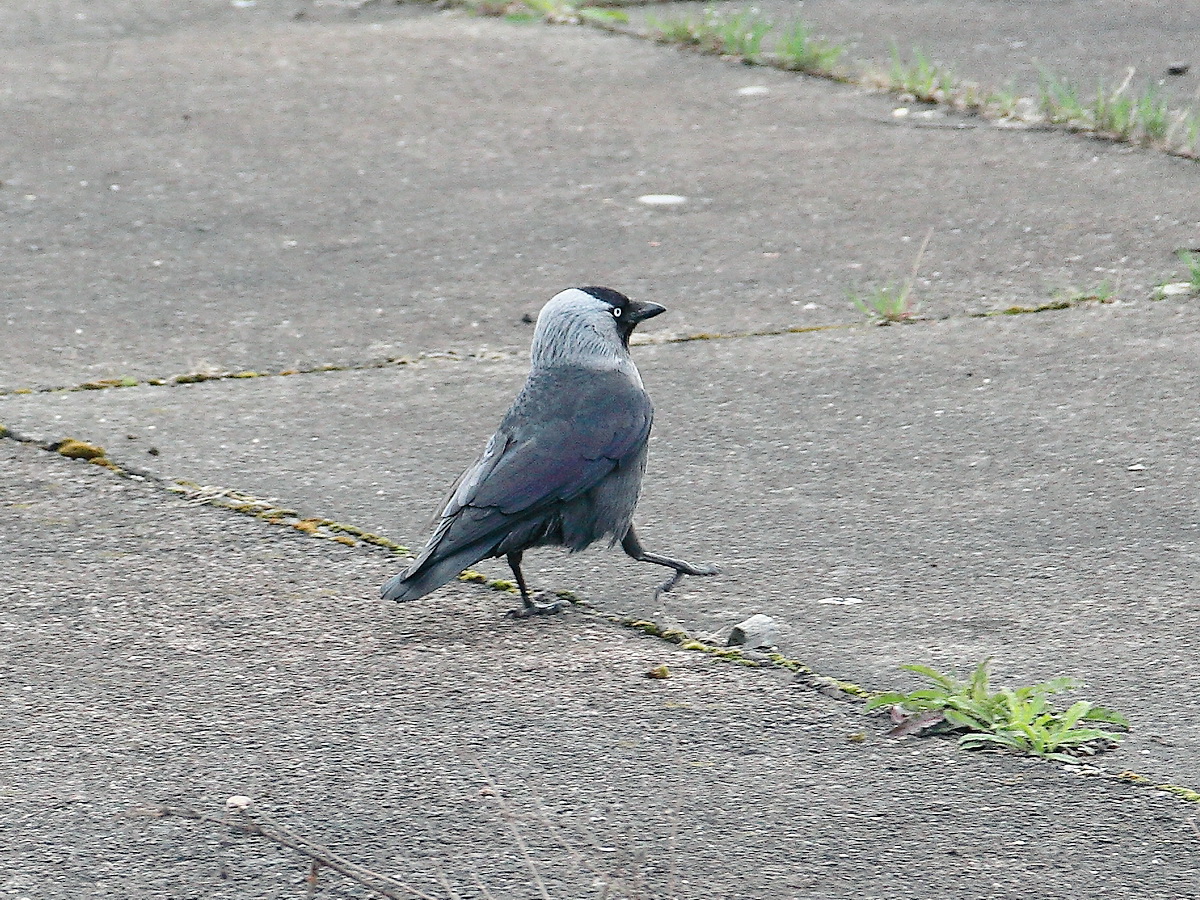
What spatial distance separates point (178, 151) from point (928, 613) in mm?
4857

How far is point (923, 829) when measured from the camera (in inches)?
121

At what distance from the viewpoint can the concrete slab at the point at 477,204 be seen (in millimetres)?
5891

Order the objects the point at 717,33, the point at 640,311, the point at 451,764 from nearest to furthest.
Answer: the point at 451,764 → the point at 640,311 → the point at 717,33

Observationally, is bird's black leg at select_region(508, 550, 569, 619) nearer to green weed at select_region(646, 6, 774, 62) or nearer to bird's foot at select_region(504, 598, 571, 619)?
bird's foot at select_region(504, 598, 571, 619)

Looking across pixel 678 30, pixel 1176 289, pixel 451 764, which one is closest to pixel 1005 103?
pixel 678 30

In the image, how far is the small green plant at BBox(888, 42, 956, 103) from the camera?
8117 mm

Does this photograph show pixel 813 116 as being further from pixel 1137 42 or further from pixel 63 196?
pixel 63 196

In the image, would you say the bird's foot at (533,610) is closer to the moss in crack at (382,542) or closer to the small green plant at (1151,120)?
the moss in crack at (382,542)

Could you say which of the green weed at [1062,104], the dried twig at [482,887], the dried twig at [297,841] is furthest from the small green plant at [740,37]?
the dried twig at [482,887]

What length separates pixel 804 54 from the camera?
8734 millimetres

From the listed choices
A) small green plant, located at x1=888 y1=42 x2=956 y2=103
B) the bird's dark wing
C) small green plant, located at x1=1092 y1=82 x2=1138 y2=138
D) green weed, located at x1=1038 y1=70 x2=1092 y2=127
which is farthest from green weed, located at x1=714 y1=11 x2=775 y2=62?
the bird's dark wing

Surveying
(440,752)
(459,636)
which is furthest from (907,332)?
(440,752)

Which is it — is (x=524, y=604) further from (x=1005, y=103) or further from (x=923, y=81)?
(x=923, y=81)

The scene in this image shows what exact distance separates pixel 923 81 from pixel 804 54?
0.78m
